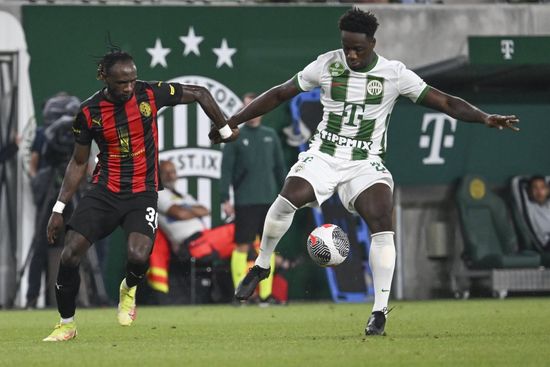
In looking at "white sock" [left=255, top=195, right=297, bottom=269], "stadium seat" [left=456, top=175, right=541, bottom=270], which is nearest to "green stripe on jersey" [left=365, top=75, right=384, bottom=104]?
"white sock" [left=255, top=195, right=297, bottom=269]

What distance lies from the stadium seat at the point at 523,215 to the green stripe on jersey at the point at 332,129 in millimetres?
10091

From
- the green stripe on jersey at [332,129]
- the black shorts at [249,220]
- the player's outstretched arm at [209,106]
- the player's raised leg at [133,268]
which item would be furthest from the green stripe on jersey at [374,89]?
the black shorts at [249,220]

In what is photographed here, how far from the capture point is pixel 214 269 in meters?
19.1

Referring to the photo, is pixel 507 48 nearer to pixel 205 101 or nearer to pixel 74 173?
pixel 205 101

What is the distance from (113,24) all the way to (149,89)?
853 centimetres

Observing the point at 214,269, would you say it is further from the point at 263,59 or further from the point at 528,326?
the point at 528,326

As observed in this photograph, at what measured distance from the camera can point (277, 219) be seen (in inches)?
433

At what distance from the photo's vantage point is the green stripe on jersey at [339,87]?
1097 cm

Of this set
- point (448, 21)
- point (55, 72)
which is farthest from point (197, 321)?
point (448, 21)

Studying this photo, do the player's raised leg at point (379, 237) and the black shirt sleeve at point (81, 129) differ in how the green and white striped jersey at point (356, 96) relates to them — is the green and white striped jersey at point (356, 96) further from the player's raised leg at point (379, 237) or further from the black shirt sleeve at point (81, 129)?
the black shirt sleeve at point (81, 129)

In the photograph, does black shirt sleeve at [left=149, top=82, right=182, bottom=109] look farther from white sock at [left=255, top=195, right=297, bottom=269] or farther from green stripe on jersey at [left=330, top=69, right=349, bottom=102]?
green stripe on jersey at [left=330, top=69, right=349, bottom=102]

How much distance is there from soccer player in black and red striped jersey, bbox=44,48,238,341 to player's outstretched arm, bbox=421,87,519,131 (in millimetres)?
1741

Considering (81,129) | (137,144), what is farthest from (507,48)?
(81,129)

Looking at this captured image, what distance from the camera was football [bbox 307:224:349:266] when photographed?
11.0 meters
